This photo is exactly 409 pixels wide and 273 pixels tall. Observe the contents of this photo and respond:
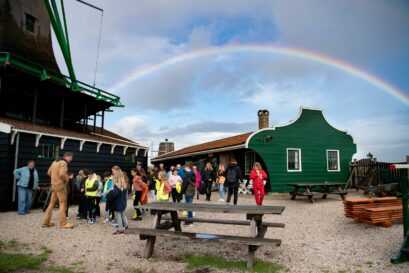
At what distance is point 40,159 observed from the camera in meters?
13.6

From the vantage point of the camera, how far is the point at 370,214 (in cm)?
823

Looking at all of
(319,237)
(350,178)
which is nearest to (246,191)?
(350,178)

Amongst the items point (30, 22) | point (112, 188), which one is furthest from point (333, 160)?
point (30, 22)

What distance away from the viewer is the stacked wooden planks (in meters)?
8.20

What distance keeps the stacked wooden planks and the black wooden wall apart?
1184 cm

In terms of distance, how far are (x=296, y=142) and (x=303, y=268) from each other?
14.7m

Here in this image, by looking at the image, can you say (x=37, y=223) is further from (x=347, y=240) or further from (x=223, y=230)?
(x=347, y=240)

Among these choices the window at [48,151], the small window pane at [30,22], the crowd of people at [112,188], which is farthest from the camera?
the small window pane at [30,22]

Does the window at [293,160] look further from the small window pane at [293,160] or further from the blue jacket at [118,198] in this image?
the blue jacket at [118,198]

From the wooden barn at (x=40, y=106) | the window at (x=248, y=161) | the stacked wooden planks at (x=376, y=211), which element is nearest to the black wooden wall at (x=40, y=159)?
the wooden barn at (x=40, y=106)

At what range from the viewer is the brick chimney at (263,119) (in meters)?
20.2

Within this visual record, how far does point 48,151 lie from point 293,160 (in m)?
13.2

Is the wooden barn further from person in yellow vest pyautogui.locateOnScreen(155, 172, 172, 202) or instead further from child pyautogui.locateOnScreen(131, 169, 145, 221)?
person in yellow vest pyautogui.locateOnScreen(155, 172, 172, 202)

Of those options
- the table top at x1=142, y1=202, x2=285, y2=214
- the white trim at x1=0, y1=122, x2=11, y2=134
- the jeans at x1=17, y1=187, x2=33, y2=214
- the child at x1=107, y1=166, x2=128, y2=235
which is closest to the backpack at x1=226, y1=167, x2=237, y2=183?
the child at x1=107, y1=166, x2=128, y2=235
